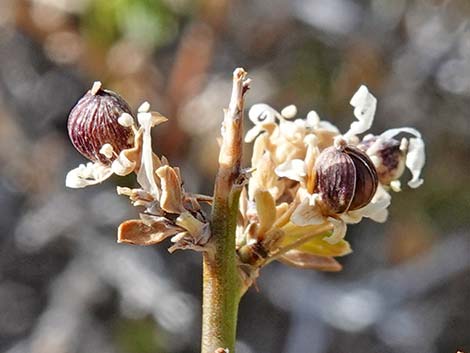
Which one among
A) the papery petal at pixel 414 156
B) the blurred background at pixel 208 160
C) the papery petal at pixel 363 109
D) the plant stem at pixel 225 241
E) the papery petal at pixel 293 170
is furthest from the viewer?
the blurred background at pixel 208 160

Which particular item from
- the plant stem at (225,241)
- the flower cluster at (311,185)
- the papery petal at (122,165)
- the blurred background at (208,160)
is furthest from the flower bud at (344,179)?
the blurred background at (208,160)

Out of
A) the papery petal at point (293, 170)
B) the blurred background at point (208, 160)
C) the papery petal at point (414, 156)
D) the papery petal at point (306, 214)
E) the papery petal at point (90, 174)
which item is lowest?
the blurred background at point (208, 160)

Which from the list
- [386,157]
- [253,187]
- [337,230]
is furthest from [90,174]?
[386,157]

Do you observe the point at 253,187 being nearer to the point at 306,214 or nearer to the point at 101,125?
the point at 306,214

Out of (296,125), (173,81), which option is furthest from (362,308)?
(296,125)

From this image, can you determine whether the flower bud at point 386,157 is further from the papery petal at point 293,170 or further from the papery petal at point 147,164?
the papery petal at point 147,164

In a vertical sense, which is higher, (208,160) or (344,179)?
(344,179)

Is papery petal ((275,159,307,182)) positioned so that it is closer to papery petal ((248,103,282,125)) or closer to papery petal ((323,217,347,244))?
papery petal ((323,217,347,244))
